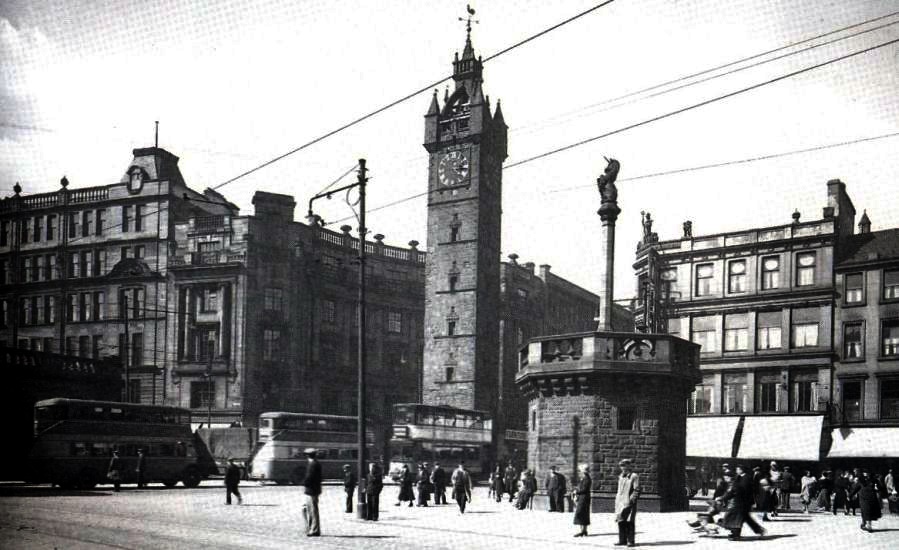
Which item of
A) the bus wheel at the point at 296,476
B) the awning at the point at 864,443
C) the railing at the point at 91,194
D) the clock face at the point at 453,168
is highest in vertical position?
the clock face at the point at 453,168

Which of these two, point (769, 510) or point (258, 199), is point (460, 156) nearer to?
point (258, 199)

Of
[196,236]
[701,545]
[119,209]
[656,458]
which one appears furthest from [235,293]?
[701,545]

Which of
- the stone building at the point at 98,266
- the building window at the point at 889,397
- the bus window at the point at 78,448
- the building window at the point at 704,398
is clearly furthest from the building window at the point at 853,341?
the stone building at the point at 98,266

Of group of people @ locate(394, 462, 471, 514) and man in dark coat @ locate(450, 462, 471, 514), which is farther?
group of people @ locate(394, 462, 471, 514)

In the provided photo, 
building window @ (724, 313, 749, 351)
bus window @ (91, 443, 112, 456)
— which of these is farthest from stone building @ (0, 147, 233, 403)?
building window @ (724, 313, 749, 351)

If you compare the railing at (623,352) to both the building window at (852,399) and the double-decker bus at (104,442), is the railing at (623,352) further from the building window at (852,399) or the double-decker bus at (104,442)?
the building window at (852,399)

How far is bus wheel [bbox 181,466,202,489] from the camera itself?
38438 mm

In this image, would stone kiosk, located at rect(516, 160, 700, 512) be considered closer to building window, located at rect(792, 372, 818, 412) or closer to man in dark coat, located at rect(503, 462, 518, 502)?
man in dark coat, located at rect(503, 462, 518, 502)

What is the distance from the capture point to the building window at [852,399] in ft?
146

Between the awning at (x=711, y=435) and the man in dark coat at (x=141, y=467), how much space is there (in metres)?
28.0

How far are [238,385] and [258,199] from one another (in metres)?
12.8

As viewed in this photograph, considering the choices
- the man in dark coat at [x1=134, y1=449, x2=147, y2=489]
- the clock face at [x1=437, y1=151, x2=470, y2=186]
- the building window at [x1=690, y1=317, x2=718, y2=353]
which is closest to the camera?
the man in dark coat at [x1=134, y1=449, x2=147, y2=489]

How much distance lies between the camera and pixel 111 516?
22.2m

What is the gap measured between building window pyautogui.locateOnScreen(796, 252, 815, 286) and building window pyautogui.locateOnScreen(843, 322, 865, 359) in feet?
10.2
